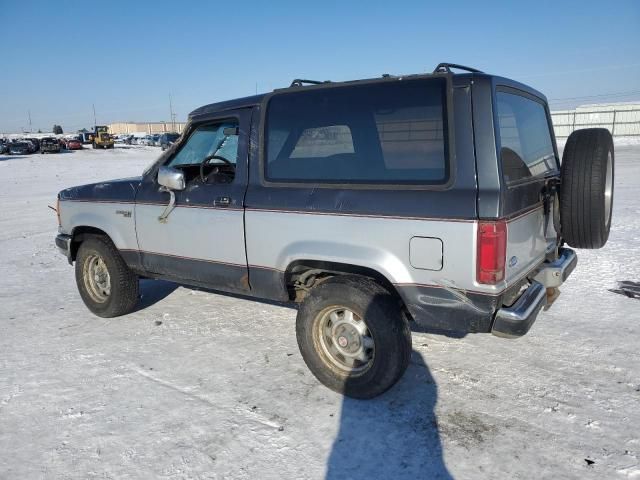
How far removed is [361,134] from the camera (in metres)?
3.17

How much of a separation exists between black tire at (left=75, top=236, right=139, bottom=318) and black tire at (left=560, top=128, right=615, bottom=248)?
12.8 ft

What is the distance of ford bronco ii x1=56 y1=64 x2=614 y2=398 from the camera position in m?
2.73

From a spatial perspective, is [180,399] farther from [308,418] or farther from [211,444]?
[308,418]

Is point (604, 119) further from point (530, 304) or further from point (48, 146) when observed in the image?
point (48, 146)

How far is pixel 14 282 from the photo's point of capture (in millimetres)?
6129

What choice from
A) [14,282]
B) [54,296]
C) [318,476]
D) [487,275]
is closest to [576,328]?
[487,275]

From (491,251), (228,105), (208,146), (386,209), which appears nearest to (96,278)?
(208,146)

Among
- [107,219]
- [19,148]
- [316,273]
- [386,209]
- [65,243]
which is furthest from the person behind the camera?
[19,148]

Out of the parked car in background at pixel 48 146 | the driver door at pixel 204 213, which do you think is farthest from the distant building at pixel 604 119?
the parked car in background at pixel 48 146

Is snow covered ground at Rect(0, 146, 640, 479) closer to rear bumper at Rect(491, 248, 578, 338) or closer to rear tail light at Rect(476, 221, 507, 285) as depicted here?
rear bumper at Rect(491, 248, 578, 338)

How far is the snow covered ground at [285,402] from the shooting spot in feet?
8.64

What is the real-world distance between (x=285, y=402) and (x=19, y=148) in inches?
1933

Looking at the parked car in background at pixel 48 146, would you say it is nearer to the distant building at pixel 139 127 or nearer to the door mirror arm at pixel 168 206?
the door mirror arm at pixel 168 206

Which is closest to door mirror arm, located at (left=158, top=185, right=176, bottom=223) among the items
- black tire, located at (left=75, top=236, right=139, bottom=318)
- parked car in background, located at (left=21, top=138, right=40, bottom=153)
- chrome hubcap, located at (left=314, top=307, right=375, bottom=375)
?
black tire, located at (left=75, top=236, right=139, bottom=318)
